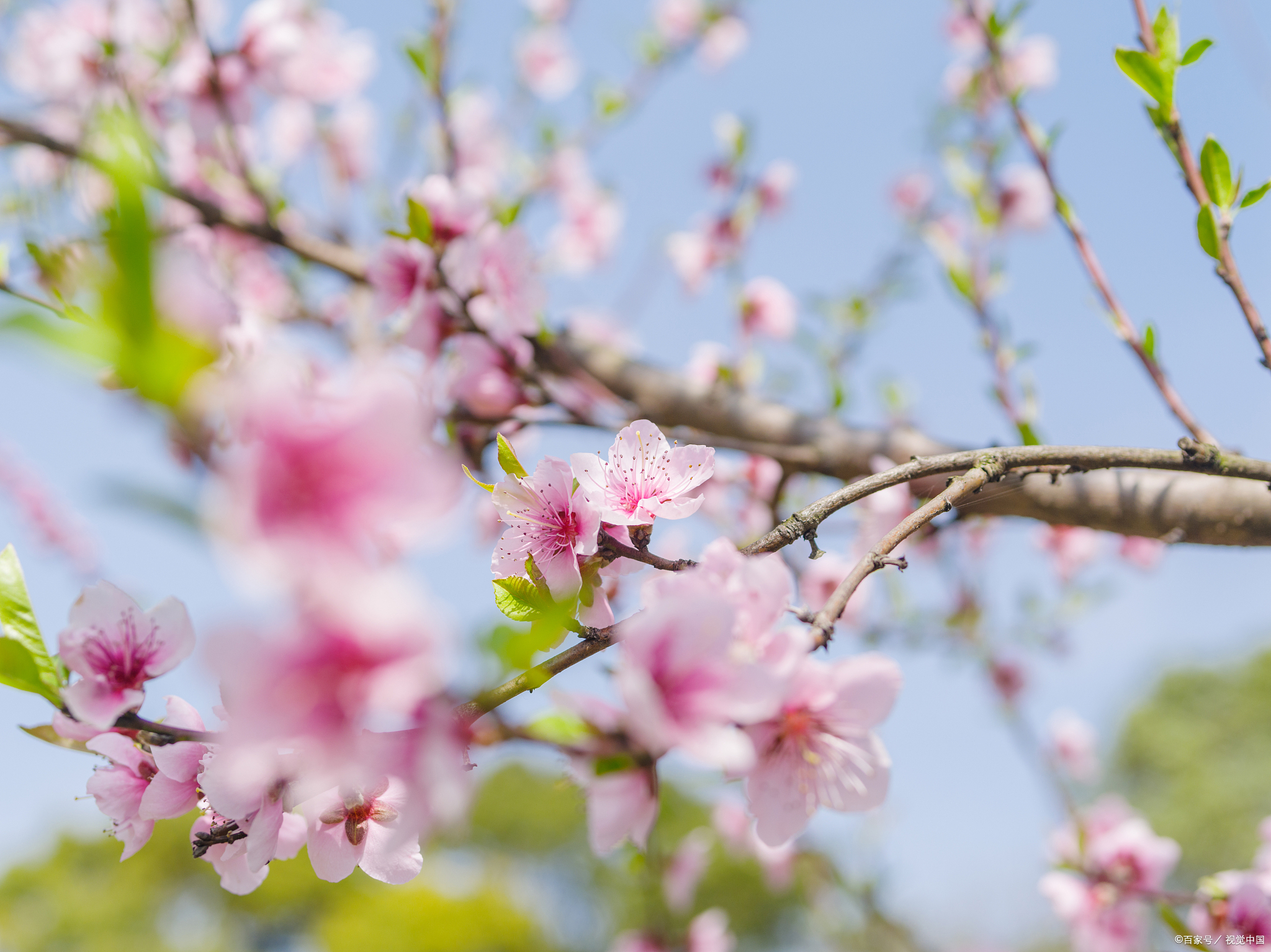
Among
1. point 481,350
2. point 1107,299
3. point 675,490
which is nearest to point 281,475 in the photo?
point 675,490

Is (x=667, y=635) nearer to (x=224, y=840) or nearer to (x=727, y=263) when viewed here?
(x=224, y=840)

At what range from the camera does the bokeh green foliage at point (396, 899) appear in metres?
11.1

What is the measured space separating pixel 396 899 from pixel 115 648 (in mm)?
Answer: 12892

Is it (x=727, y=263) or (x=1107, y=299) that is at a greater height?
(x=727, y=263)

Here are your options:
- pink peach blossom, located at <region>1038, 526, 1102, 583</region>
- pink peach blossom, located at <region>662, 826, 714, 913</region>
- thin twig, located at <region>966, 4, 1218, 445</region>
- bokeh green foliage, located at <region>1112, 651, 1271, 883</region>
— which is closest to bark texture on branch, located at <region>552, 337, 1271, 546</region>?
thin twig, located at <region>966, 4, 1218, 445</region>

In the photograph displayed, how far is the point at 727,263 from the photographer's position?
6.50 feet

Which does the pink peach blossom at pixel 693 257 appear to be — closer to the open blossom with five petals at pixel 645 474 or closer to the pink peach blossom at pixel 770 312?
the pink peach blossom at pixel 770 312

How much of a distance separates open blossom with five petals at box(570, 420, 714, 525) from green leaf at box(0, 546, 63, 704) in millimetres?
369

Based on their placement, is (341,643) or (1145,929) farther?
(1145,929)

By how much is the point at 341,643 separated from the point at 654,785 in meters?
0.19

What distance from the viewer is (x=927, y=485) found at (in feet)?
3.25

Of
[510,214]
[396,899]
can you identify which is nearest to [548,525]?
[510,214]

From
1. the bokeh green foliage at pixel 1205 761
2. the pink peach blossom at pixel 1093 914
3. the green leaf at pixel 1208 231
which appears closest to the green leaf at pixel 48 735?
the green leaf at pixel 1208 231

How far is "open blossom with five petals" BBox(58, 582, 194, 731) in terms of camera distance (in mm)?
490
